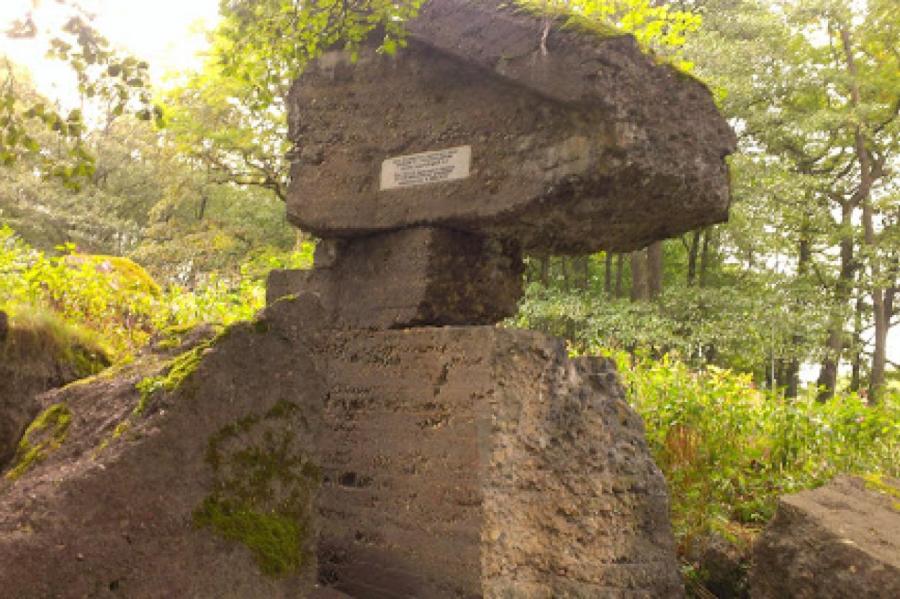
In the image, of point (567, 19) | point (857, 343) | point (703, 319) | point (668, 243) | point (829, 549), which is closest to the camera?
point (567, 19)

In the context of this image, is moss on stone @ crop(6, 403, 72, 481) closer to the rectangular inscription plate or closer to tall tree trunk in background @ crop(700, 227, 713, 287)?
the rectangular inscription plate

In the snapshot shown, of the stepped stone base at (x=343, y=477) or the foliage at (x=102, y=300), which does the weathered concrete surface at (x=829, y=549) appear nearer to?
the stepped stone base at (x=343, y=477)

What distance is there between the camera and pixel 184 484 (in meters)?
2.76

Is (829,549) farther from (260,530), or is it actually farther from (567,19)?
(567,19)

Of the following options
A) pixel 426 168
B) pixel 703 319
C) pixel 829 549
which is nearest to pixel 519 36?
pixel 426 168

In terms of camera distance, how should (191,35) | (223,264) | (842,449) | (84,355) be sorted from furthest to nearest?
1. (223,264)
2. (191,35)
3. (842,449)
4. (84,355)

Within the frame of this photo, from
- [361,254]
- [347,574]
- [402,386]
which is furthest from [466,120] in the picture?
[347,574]

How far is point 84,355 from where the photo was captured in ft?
18.7

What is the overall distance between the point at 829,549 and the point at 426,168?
9.79 ft

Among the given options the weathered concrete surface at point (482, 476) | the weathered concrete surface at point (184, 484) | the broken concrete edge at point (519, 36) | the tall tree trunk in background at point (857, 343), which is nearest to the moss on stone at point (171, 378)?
the weathered concrete surface at point (184, 484)

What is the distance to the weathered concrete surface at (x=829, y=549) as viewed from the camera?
11.9 feet

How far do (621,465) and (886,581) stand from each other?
4.49ft

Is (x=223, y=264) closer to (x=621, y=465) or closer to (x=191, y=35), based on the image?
(x=191, y=35)

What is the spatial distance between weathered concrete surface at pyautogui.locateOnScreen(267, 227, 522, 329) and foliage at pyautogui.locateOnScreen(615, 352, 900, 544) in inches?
103
